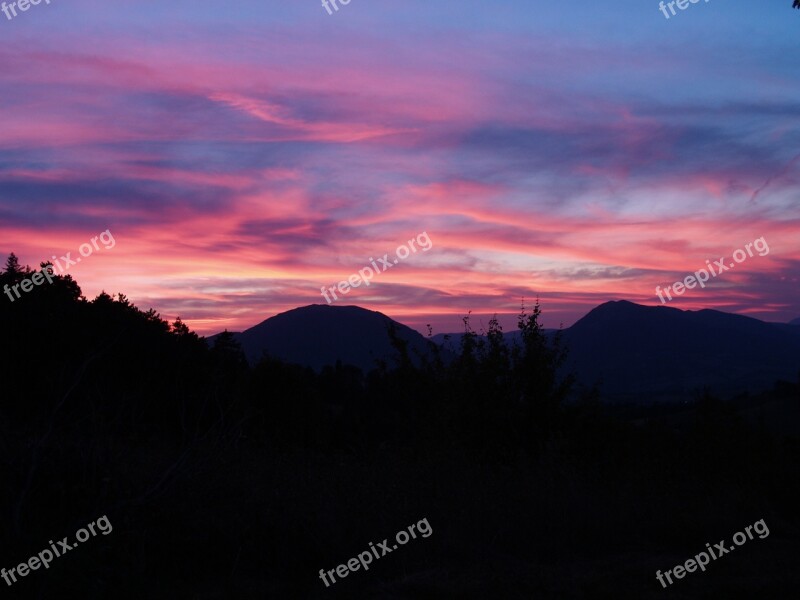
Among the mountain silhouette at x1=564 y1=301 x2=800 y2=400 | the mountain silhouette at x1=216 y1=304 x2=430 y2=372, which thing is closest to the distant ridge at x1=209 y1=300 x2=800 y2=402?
the mountain silhouette at x1=216 y1=304 x2=430 y2=372

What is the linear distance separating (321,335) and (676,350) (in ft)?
195

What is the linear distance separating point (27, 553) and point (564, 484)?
5716mm

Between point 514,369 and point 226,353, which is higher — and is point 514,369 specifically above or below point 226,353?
below

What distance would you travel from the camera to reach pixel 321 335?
134 meters

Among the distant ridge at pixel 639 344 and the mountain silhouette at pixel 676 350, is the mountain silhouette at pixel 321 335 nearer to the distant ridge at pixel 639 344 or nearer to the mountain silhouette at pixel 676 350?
the distant ridge at pixel 639 344

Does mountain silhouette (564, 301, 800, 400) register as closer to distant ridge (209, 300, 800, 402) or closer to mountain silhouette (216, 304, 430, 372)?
distant ridge (209, 300, 800, 402)

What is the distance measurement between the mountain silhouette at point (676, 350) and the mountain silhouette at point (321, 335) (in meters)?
34.6

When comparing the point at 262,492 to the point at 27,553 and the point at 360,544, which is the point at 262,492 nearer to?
the point at 360,544

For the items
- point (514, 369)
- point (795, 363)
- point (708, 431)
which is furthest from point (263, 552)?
point (795, 363)

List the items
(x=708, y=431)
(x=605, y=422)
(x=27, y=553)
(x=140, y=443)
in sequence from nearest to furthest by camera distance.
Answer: (x=27, y=553)
(x=140, y=443)
(x=708, y=431)
(x=605, y=422)

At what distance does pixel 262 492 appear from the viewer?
7.63m

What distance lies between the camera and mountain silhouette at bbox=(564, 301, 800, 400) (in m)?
99.2

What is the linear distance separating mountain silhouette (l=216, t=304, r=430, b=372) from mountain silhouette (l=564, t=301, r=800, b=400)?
3464 centimetres

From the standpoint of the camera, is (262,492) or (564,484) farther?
(564,484)
